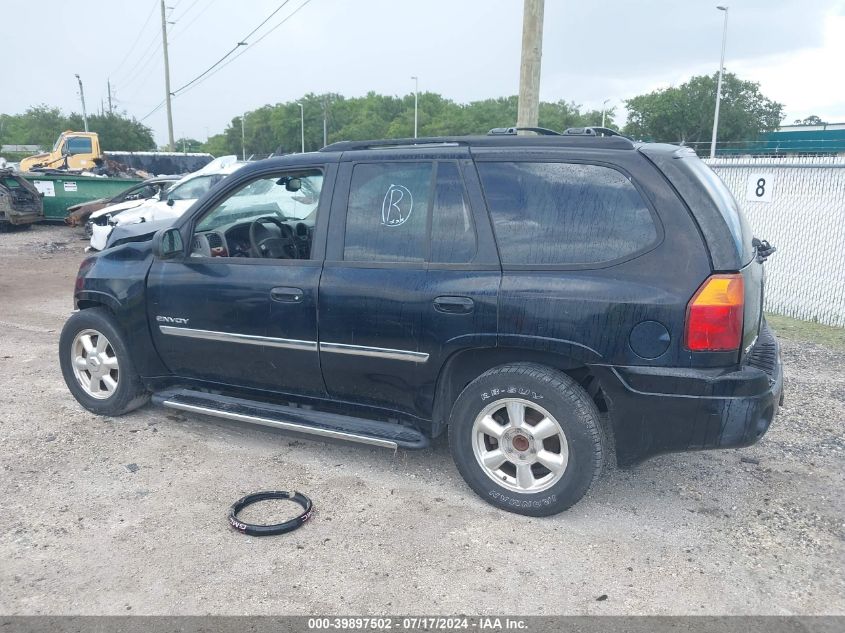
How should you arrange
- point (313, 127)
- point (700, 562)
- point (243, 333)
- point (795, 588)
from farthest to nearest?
1. point (313, 127)
2. point (243, 333)
3. point (700, 562)
4. point (795, 588)

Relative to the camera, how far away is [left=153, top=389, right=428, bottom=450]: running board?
12.6ft

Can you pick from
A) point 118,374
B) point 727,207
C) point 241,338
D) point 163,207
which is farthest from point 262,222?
point 163,207

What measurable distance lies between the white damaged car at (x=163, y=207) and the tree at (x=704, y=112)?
5699cm


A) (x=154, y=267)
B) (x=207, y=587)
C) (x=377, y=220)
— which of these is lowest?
(x=207, y=587)

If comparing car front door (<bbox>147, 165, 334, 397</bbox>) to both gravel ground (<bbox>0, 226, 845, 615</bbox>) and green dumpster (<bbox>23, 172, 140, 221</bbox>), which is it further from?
green dumpster (<bbox>23, 172, 140, 221</bbox>)

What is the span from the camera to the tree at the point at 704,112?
63.9m

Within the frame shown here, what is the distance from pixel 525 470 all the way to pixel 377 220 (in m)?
1.58

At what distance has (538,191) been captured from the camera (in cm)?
349

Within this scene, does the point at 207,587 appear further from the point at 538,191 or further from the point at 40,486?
the point at 538,191

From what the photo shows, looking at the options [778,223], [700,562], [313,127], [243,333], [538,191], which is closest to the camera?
[700,562]

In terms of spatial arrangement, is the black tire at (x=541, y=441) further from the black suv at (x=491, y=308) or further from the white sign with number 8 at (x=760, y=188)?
the white sign with number 8 at (x=760, y=188)

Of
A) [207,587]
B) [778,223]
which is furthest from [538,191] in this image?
[778,223]

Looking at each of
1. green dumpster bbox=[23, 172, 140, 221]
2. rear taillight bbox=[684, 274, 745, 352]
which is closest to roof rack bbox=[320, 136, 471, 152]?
rear taillight bbox=[684, 274, 745, 352]

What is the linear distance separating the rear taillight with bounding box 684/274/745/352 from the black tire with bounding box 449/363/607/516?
0.62m
